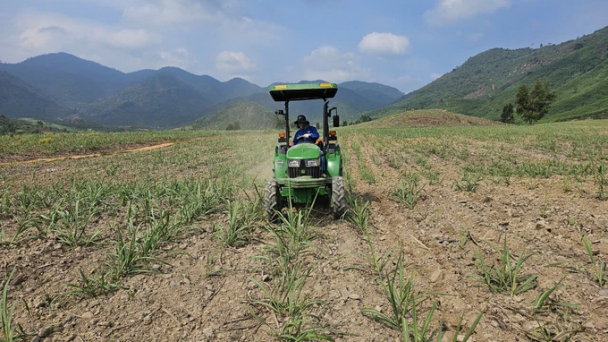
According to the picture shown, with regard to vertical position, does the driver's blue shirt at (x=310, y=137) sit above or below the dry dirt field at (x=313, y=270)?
above

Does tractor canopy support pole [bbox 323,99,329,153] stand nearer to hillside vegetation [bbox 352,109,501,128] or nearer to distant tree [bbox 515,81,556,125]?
hillside vegetation [bbox 352,109,501,128]

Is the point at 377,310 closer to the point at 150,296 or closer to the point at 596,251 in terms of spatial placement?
the point at 150,296

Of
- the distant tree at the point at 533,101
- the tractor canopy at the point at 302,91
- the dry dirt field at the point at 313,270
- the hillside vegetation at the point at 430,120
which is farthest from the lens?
the distant tree at the point at 533,101

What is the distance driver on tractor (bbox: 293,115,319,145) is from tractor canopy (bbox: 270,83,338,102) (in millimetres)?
478

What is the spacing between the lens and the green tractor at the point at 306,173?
5.25 m

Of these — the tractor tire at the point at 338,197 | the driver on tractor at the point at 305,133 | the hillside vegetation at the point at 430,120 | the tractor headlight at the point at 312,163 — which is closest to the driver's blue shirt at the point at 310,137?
the driver on tractor at the point at 305,133

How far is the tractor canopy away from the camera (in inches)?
224

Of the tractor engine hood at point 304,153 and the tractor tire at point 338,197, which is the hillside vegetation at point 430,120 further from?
the tractor tire at point 338,197

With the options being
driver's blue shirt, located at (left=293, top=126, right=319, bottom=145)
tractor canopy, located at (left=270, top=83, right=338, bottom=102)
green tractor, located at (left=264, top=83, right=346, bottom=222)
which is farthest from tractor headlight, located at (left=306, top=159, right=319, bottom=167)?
tractor canopy, located at (left=270, top=83, right=338, bottom=102)

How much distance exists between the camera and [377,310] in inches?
111

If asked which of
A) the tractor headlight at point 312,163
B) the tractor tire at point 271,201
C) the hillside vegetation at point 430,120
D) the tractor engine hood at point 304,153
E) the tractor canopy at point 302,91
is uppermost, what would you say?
the hillside vegetation at point 430,120

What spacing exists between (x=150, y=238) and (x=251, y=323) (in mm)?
1925

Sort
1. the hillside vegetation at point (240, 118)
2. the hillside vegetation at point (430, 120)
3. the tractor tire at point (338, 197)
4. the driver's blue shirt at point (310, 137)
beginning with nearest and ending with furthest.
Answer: the tractor tire at point (338, 197) < the driver's blue shirt at point (310, 137) < the hillside vegetation at point (430, 120) < the hillside vegetation at point (240, 118)

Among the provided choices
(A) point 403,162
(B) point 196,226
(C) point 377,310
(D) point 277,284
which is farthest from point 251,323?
(A) point 403,162
